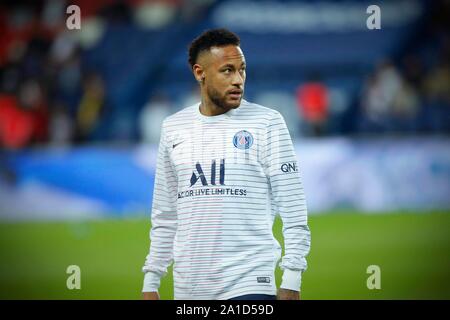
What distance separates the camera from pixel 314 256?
386 inches

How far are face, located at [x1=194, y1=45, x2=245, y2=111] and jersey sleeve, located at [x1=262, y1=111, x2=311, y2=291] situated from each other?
247 millimetres

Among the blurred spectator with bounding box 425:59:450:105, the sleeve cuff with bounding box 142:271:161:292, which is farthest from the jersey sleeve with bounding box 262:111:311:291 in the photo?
the blurred spectator with bounding box 425:59:450:105

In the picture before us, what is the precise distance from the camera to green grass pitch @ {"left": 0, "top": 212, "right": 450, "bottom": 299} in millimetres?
8375

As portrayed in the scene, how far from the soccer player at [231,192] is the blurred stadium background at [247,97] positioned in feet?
9.90

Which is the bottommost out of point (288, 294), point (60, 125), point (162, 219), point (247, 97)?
point (288, 294)

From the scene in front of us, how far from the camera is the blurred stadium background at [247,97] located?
9516mm

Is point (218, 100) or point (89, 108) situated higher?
point (89, 108)

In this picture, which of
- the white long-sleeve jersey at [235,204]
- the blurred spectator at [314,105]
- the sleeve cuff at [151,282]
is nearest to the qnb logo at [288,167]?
the white long-sleeve jersey at [235,204]

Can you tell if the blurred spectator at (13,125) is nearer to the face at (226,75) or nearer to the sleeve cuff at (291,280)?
the face at (226,75)

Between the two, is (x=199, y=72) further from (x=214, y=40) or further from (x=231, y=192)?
(x=231, y=192)

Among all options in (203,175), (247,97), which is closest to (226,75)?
(203,175)

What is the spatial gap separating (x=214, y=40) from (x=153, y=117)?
7.40 metres
